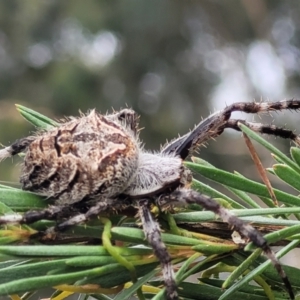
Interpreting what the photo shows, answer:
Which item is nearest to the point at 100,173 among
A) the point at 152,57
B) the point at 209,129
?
the point at 209,129

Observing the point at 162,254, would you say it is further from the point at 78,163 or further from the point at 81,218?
the point at 78,163

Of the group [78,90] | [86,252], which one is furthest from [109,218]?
[78,90]

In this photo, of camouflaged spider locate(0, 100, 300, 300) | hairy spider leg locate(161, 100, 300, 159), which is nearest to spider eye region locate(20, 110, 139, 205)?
camouflaged spider locate(0, 100, 300, 300)

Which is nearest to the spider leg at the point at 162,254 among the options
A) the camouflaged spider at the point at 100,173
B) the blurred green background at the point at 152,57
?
the camouflaged spider at the point at 100,173

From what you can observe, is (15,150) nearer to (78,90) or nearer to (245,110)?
(245,110)

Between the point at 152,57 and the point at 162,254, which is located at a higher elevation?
the point at 152,57

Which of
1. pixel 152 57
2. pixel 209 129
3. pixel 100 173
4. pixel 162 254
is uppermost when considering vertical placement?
pixel 152 57
